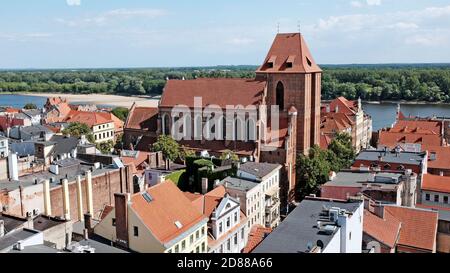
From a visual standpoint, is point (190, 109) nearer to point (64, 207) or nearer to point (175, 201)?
point (64, 207)

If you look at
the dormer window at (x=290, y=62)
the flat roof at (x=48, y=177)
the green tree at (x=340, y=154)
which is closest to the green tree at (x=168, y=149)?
the flat roof at (x=48, y=177)

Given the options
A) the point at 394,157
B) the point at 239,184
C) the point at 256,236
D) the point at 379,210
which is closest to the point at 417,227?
the point at 379,210

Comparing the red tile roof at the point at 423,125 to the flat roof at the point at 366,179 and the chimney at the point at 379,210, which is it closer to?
the flat roof at the point at 366,179

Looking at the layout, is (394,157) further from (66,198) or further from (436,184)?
(66,198)

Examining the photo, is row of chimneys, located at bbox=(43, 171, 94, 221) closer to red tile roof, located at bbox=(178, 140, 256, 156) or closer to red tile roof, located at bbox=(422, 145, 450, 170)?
red tile roof, located at bbox=(178, 140, 256, 156)
